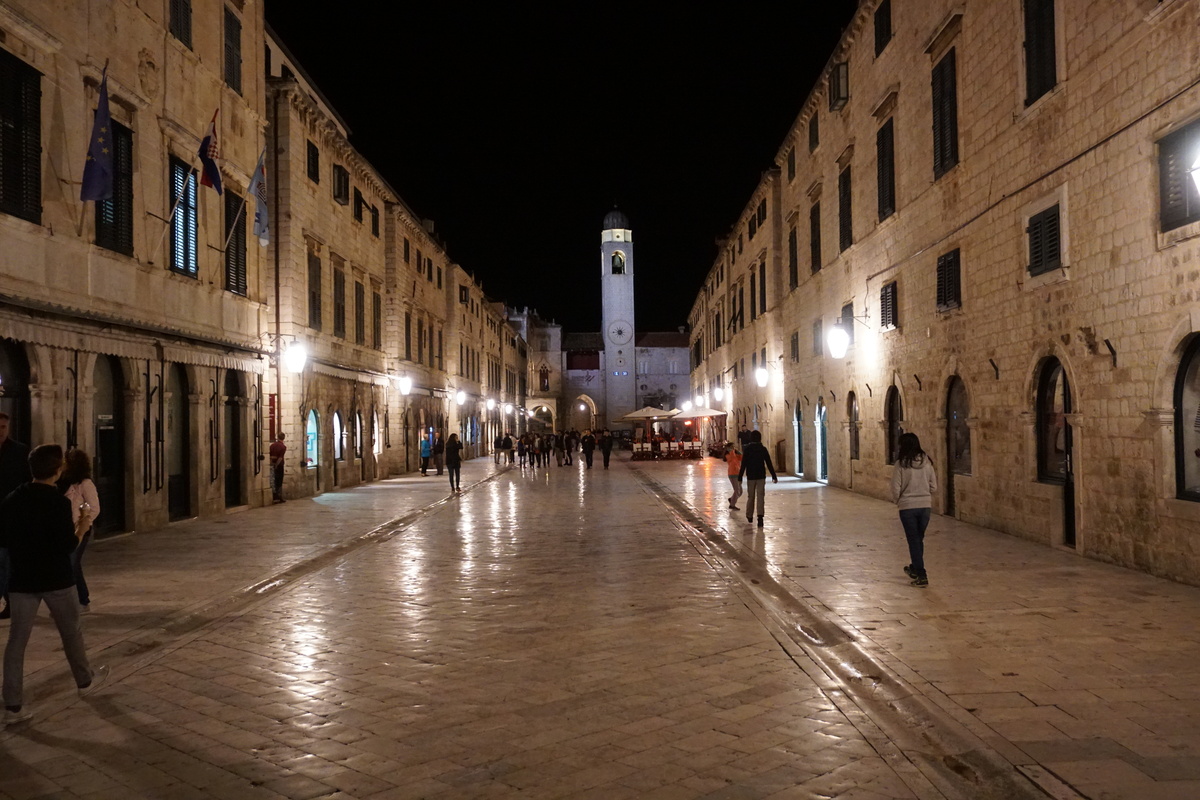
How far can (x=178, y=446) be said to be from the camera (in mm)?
16719

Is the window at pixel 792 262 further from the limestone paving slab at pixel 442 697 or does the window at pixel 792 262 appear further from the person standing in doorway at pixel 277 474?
the limestone paving slab at pixel 442 697

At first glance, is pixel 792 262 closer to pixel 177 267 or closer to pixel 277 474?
pixel 277 474

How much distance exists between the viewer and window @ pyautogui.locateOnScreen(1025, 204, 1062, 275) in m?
11.8

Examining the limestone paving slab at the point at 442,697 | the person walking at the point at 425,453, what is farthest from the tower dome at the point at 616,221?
the limestone paving slab at the point at 442,697

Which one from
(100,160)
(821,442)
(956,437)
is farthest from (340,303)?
(956,437)

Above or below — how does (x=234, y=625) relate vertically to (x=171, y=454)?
below

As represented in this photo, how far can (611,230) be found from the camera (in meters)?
82.8

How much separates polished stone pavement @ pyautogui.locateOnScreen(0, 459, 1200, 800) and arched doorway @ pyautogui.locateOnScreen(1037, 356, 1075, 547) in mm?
746

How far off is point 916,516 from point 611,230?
75312 millimetres

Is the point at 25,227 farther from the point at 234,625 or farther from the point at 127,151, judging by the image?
the point at 234,625

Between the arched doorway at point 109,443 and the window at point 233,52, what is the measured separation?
24.1 feet

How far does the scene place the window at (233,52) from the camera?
61.1 feet

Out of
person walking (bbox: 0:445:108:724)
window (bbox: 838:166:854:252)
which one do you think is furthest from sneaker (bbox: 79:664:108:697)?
window (bbox: 838:166:854:252)

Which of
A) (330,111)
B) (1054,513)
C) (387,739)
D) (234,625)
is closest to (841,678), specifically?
(387,739)
